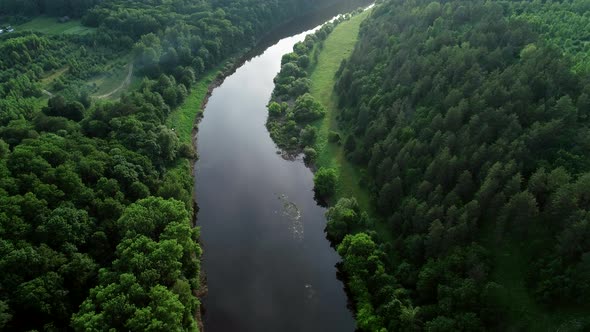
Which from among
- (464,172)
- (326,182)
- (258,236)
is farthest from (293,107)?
(464,172)

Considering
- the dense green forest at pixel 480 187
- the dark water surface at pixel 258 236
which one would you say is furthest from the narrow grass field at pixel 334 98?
the dark water surface at pixel 258 236

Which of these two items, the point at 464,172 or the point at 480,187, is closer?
the point at 480,187

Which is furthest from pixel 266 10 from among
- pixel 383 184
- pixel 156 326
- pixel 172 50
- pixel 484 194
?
pixel 156 326

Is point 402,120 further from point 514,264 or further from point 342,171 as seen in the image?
point 514,264

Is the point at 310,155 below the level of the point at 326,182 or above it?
below

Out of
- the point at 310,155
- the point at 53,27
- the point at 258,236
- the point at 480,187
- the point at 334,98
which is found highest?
the point at 480,187

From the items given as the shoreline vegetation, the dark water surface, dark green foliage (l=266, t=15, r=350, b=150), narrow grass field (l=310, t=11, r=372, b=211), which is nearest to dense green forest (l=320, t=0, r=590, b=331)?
the shoreline vegetation

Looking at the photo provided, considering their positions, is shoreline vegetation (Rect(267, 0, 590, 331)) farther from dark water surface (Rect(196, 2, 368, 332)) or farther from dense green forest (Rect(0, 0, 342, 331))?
dense green forest (Rect(0, 0, 342, 331))

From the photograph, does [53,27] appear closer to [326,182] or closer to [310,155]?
[310,155]
